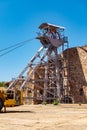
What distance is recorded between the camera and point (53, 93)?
40.1m

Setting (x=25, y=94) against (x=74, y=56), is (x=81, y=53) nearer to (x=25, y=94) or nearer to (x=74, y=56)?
(x=74, y=56)

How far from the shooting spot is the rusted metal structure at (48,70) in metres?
39.6

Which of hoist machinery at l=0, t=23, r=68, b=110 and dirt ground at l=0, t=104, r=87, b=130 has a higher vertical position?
hoist machinery at l=0, t=23, r=68, b=110

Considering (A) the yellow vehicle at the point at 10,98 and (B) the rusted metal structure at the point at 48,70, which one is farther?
(B) the rusted metal structure at the point at 48,70

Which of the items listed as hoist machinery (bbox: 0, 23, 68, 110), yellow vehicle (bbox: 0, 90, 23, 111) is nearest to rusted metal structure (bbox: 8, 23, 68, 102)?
hoist machinery (bbox: 0, 23, 68, 110)

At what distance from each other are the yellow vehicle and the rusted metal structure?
47.6 feet

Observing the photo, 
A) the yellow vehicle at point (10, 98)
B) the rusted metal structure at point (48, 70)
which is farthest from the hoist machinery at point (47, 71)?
the yellow vehicle at point (10, 98)

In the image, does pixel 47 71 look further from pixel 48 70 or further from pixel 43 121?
pixel 43 121

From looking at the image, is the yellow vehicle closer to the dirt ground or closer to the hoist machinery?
the dirt ground

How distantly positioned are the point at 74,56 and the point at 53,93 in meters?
5.12

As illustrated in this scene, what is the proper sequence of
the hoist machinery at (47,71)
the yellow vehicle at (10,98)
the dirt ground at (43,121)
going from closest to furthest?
the dirt ground at (43,121) < the yellow vehicle at (10,98) < the hoist machinery at (47,71)

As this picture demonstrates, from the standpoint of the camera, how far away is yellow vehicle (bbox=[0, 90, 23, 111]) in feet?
72.6

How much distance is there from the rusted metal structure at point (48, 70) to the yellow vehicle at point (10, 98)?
14504 mm

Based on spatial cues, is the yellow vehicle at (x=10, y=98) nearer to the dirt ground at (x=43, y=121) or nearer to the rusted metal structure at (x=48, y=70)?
the dirt ground at (x=43, y=121)
